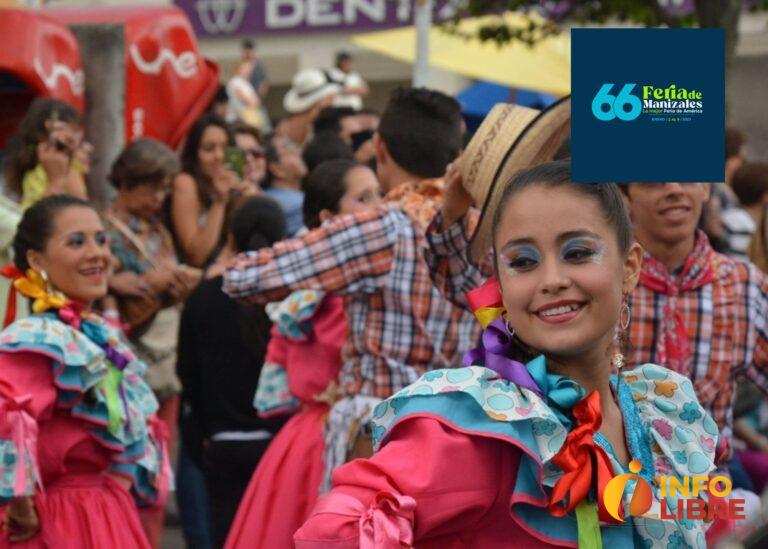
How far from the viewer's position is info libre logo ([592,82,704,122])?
295cm

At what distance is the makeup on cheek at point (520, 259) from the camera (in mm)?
3222

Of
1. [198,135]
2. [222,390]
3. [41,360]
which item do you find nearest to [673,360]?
[41,360]

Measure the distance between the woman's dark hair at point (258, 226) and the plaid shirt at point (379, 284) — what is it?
167cm

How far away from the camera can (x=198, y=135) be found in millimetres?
9445

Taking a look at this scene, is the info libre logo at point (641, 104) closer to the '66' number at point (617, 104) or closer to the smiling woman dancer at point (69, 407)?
the '66' number at point (617, 104)

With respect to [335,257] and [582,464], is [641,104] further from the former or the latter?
[335,257]

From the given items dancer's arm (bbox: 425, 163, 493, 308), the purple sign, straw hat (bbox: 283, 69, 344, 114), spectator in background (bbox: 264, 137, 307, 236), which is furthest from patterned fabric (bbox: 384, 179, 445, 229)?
the purple sign

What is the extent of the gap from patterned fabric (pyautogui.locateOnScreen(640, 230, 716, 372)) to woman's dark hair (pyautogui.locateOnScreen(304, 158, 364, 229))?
1.66 meters

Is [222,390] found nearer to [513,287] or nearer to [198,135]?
[198,135]

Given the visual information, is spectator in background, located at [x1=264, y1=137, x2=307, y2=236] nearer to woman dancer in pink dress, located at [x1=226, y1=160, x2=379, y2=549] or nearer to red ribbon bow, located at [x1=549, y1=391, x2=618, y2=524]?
woman dancer in pink dress, located at [x1=226, y1=160, x2=379, y2=549]

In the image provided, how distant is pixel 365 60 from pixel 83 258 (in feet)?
68.3

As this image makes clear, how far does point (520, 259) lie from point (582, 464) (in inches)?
17.0

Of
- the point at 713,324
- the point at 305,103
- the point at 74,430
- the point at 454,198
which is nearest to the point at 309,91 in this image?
the point at 305,103

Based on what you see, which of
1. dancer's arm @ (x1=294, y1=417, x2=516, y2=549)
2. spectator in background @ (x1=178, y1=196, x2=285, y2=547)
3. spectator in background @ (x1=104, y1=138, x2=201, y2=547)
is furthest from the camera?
spectator in background @ (x1=104, y1=138, x2=201, y2=547)
